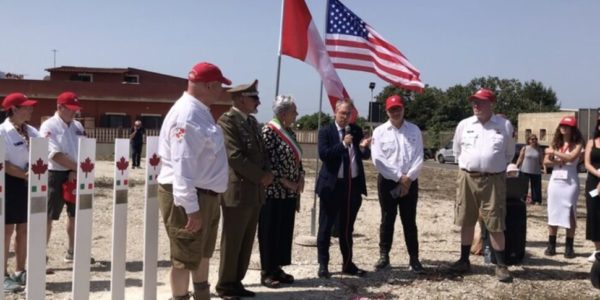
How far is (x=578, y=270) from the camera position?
6.97 meters

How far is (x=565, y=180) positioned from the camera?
25.7 ft

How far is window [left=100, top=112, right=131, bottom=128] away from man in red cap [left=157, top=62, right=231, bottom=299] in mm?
35678

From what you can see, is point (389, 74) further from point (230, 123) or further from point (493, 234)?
point (230, 123)

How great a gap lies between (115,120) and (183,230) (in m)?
36.5

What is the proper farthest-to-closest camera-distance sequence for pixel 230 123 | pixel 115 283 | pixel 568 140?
1. pixel 568 140
2. pixel 230 123
3. pixel 115 283

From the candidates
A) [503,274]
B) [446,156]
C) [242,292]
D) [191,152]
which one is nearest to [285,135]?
[242,292]

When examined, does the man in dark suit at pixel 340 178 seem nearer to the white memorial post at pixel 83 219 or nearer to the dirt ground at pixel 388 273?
the dirt ground at pixel 388 273

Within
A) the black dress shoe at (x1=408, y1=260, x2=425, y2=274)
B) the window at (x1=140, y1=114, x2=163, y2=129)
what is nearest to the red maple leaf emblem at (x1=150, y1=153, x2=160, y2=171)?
the black dress shoe at (x1=408, y1=260, x2=425, y2=274)

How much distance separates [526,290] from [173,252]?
375 cm

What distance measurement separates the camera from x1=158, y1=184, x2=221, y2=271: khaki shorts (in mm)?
4320

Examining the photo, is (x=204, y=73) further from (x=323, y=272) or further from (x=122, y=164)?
(x=323, y=272)

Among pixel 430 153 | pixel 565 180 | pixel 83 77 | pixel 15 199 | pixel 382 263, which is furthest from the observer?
pixel 430 153

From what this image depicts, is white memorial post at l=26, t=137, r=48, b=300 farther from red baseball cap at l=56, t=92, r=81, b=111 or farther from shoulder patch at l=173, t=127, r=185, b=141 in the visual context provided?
red baseball cap at l=56, t=92, r=81, b=111

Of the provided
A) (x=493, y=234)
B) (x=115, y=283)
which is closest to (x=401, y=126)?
(x=493, y=234)
